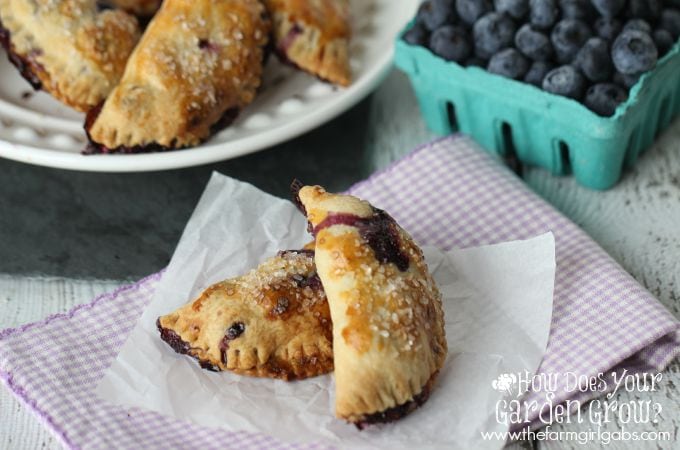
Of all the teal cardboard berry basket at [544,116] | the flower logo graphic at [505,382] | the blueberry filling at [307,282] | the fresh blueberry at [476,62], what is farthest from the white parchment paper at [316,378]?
the fresh blueberry at [476,62]

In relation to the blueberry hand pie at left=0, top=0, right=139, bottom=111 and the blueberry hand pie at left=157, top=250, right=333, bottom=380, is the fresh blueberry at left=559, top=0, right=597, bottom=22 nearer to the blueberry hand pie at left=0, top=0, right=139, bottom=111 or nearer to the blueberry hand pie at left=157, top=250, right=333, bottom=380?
the blueberry hand pie at left=157, top=250, right=333, bottom=380

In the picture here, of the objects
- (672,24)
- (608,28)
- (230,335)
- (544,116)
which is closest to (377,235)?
(230,335)

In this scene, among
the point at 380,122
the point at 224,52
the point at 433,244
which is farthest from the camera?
the point at 380,122

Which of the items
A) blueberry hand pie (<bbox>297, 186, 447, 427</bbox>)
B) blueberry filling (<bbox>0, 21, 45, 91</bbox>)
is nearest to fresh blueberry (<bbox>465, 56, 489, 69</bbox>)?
blueberry hand pie (<bbox>297, 186, 447, 427</bbox>)

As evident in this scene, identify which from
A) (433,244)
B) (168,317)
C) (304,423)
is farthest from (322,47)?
(304,423)


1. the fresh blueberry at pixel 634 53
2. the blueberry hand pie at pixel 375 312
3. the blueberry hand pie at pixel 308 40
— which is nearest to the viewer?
the blueberry hand pie at pixel 375 312

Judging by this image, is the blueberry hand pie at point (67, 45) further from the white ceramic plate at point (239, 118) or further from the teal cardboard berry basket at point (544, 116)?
the teal cardboard berry basket at point (544, 116)

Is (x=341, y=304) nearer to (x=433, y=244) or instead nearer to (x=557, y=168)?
(x=433, y=244)
